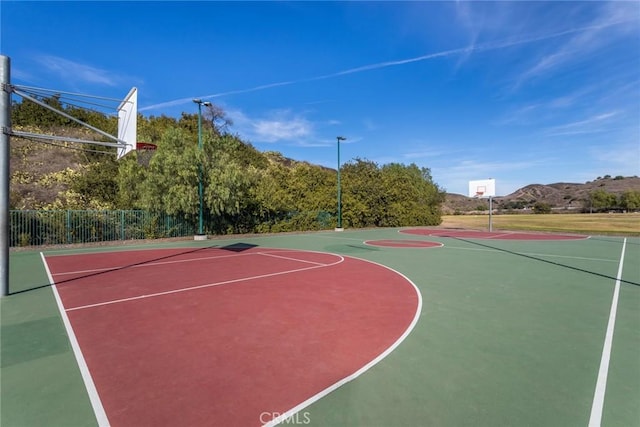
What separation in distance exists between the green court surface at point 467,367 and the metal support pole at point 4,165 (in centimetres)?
60

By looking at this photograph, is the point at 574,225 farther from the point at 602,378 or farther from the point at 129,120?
the point at 129,120

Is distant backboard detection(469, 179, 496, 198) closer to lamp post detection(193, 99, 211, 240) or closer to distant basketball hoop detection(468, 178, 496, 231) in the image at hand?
distant basketball hoop detection(468, 178, 496, 231)

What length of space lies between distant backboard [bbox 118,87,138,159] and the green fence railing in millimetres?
8551

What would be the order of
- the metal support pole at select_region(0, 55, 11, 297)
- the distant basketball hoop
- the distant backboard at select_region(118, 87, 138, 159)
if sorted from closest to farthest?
the metal support pole at select_region(0, 55, 11, 297)
the distant backboard at select_region(118, 87, 138, 159)
the distant basketball hoop

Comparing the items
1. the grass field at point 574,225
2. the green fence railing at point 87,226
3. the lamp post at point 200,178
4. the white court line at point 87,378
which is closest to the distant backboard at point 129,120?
the white court line at point 87,378

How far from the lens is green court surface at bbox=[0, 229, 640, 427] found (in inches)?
105

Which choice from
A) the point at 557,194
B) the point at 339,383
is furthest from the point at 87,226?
the point at 557,194

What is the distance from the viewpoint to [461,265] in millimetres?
10023

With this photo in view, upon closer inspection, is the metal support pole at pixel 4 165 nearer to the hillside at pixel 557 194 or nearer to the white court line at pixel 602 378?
the white court line at pixel 602 378

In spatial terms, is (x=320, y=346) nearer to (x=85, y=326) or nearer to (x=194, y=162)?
(x=85, y=326)

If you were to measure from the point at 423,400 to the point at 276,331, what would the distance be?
2.24 meters

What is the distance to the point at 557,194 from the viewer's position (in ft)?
316

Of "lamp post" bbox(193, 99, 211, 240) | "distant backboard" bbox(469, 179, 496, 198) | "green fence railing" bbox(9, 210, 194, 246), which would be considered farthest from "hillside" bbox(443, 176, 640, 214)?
"green fence railing" bbox(9, 210, 194, 246)

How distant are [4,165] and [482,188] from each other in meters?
31.9
